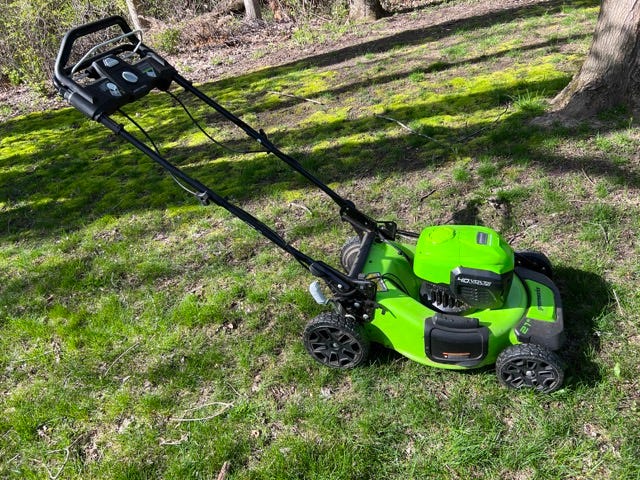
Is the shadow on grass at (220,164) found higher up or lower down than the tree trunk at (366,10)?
lower down

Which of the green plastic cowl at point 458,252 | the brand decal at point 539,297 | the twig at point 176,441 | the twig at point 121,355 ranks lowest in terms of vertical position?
the twig at point 176,441

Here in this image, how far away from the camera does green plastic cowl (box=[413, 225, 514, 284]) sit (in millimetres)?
2654

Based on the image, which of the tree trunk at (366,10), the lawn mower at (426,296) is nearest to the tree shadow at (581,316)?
the lawn mower at (426,296)

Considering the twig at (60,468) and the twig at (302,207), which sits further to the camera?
the twig at (302,207)

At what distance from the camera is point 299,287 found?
3916 millimetres

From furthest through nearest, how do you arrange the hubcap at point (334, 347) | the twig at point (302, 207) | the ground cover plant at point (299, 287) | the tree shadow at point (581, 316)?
the twig at point (302, 207)
the hubcap at point (334, 347)
the tree shadow at point (581, 316)
the ground cover plant at point (299, 287)

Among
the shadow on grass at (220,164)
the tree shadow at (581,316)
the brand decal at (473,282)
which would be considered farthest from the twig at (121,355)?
the tree shadow at (581,316)

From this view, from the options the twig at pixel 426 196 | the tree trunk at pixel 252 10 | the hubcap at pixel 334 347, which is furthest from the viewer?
the tree trunk at pixel 252 10

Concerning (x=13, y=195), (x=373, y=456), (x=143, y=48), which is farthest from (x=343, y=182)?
(x=13, y=195)

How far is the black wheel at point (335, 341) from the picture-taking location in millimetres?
2924

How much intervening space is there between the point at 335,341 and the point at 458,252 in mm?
891

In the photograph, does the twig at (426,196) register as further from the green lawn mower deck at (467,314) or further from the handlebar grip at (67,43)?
the handlebar grip at (67,43)

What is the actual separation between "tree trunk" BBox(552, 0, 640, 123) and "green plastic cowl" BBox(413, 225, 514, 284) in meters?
2.88

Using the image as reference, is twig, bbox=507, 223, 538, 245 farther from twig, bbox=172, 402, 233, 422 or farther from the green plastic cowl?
twig, bbox=172, 402, 233, 422
